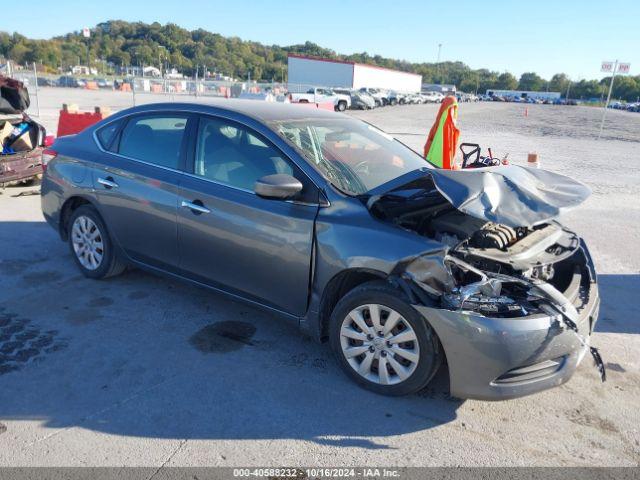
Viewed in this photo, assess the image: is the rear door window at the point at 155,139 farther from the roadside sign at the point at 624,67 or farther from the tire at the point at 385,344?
the roadside sign at the point at 624,67

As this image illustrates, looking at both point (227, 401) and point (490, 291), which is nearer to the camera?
point (490, 291)

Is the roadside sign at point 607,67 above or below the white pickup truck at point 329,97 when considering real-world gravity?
above

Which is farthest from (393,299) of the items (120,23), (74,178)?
(120,23)

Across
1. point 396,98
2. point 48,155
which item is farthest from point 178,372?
point 396,98

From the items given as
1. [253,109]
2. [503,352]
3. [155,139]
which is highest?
[253,109]

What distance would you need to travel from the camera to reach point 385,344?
129 inches

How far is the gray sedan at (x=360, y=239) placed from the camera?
3.04 m

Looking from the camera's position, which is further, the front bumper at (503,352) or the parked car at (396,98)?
the parked car at (396,98)

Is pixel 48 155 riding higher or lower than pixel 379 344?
higher

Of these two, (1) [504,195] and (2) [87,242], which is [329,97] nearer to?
(2) [87,242]

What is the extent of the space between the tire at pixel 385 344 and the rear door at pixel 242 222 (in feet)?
1.22

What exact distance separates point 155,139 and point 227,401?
234cm

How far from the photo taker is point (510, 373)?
118 inches

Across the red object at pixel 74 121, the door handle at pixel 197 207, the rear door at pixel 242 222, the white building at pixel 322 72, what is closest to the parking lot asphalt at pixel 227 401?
the rear door at pixel 242 222
